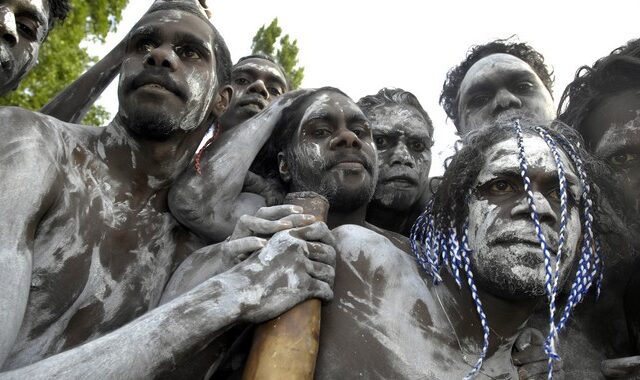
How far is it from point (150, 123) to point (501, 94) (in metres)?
2.39

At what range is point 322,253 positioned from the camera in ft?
8.87

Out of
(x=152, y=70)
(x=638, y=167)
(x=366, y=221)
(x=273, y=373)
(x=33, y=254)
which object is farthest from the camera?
(x=366, y=221)

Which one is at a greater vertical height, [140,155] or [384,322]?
[140,155]

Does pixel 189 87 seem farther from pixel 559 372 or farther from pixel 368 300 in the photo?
pixel 559 372

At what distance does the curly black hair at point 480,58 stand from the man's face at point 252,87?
1.36 metres

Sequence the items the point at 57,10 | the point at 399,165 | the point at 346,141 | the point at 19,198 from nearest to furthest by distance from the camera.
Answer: the point at 19,198 → the point at 346,141 → the point at 399,165 → the point at 57,10

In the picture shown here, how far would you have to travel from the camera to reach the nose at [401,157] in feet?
13.1

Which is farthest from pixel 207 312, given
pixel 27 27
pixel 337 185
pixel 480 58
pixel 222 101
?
pixel 480 58

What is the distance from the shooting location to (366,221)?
13.1 feet

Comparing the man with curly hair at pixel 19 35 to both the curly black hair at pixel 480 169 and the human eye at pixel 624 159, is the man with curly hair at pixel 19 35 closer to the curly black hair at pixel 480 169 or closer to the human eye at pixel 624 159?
the curly black hair at pixel 480 169

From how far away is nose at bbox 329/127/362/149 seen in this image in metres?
3.52

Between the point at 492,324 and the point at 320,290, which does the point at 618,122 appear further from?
the point at 320,290

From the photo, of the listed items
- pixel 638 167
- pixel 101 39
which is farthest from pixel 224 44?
pixel 101 39

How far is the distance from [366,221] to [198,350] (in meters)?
1.77
